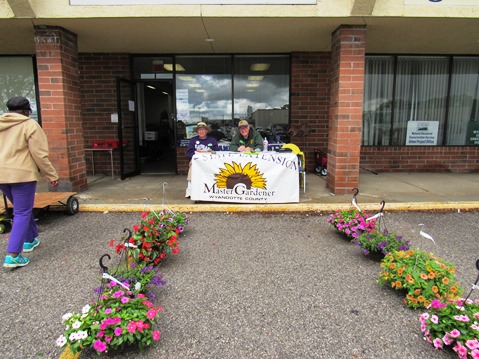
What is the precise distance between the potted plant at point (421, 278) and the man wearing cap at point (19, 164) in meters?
3.66

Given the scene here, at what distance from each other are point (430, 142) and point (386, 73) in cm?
218

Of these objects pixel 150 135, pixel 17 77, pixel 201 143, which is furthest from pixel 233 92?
pixel 17 77

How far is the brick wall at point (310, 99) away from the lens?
349 inches

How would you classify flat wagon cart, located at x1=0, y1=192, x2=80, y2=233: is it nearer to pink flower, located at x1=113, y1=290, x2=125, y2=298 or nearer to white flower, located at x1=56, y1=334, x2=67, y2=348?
pink flower, located at x1=113, y1=290, x2=125, y2=298

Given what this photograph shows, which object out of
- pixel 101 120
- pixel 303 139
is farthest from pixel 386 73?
pixel 101 120

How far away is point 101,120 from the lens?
905 centimetres

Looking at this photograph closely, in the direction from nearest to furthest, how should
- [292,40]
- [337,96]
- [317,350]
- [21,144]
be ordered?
[317,350] → [21,144] → [337,96] → [292,40]

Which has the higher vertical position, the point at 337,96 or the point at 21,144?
the point at 337,96

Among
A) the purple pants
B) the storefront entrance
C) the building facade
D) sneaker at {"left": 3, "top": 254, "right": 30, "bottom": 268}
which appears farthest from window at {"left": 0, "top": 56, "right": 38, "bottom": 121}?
sneaker at {"left": 3, "top": 254, "right": 30, "bottom": 268}

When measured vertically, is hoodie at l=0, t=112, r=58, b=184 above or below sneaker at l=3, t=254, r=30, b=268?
above

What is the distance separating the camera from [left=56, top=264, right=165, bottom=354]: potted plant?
2.28 m

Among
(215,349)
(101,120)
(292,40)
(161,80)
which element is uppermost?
(292,40)

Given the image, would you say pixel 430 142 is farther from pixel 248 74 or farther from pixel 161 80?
pixel 161 80

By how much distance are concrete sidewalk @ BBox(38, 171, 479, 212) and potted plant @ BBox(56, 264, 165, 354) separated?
256 cm
